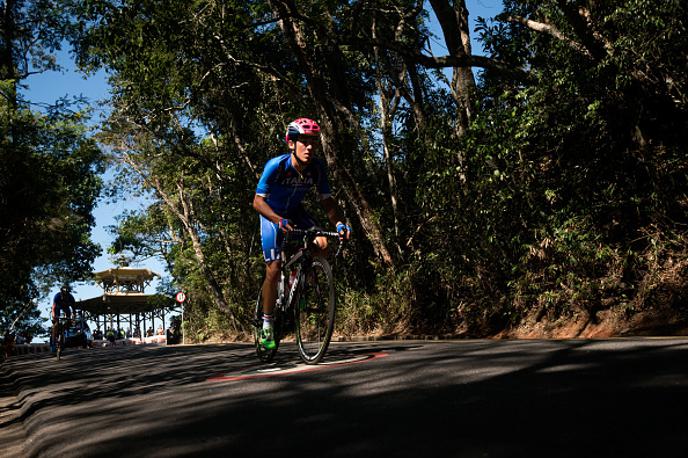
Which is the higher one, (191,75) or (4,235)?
(191,75)

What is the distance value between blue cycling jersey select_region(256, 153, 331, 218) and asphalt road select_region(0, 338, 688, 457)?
4.80 feet

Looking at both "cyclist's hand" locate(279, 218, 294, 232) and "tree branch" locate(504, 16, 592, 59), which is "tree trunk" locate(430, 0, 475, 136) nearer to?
"tree branch" locate(504, 16, 592, 59)

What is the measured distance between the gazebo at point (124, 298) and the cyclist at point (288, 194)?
127 ft

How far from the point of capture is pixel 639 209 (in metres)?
8.66

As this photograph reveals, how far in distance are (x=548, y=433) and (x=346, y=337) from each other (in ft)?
37.3

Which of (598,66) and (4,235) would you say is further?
(4,235)

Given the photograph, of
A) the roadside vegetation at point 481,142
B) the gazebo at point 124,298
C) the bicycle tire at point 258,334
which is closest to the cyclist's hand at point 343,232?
the bicycle tire at point 258,334

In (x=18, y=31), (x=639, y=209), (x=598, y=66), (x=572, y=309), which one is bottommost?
(x=572, y=309)

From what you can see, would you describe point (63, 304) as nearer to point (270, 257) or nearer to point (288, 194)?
point (270, 257)

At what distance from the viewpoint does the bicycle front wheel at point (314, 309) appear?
5.91 meters

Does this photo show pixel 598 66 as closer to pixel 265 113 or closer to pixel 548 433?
pixel 548 433

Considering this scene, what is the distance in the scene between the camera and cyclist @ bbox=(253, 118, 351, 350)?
584 cm

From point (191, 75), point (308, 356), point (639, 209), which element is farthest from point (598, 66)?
point (191, 75)

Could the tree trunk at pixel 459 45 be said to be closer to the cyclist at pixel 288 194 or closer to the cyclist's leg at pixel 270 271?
the cyclist at pixel 288 194
